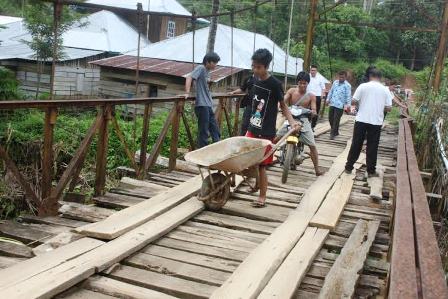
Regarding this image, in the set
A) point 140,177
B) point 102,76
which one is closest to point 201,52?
point 102,76

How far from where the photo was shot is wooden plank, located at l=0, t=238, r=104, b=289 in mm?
2955

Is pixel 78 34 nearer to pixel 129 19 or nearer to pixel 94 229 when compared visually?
pixel 129 19

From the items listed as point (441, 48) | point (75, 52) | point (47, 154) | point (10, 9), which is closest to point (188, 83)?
point (47, 154)

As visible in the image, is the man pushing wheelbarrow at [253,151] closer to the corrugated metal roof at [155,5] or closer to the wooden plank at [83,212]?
the wooden plank at [83,212]

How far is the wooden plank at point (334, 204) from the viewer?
186 inches

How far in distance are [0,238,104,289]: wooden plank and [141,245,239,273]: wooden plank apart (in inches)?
17.0

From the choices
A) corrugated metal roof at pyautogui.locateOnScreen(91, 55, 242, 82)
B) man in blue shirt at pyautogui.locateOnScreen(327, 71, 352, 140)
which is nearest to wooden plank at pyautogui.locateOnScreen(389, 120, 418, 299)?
man in blue shirt at pyautogui.locateOnScreen(327, 71, 352, 140)

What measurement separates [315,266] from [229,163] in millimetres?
1313

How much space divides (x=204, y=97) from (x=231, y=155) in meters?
2.47

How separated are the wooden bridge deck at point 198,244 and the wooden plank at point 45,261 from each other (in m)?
0.10

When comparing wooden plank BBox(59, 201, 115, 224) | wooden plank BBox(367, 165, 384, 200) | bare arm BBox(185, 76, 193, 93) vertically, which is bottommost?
wooden plank BBox(59, 201, 115, 224)

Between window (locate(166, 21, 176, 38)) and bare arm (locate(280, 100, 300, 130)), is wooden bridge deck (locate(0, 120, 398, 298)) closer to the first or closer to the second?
bare arm (locate(280, 100, 300, 130))

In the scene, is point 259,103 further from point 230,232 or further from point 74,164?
point 74,164

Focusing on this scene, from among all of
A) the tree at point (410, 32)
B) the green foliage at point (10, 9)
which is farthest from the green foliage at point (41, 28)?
the tree at point (410, 32)
